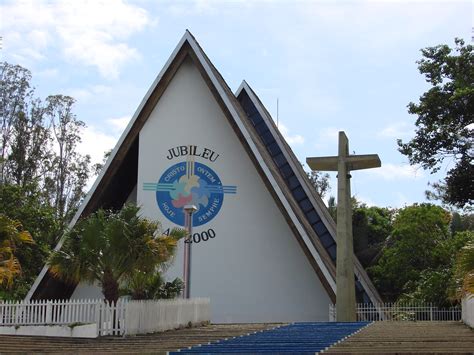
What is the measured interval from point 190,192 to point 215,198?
1.06m

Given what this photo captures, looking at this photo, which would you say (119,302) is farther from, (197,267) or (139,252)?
(197,267)

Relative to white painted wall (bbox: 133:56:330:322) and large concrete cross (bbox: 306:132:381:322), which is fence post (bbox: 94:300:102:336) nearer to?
large concrete cross (bbox: 306:132:381:322)

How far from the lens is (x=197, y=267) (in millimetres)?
27938

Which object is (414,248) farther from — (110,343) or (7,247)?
(110,343)

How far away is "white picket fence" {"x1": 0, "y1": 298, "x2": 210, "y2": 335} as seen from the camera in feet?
50.5

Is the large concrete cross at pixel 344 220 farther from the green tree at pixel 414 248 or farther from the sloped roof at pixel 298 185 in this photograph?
the green tree at pixel 414 248

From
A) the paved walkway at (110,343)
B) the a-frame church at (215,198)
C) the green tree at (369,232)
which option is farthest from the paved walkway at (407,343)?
the green tree at (369,232)

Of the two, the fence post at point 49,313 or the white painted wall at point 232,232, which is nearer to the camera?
the fence post at point 49,313

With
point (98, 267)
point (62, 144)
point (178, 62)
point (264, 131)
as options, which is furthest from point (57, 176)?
point (98, 267)

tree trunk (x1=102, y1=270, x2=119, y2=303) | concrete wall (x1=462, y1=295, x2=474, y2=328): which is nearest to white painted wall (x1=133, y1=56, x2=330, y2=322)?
concrete wall (x1=462, y1=295, x2=474, y2=328)

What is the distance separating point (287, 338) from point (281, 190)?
12.8 meters

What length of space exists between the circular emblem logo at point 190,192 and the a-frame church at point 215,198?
0.04 meters

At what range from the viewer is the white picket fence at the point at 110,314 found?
15.4 m

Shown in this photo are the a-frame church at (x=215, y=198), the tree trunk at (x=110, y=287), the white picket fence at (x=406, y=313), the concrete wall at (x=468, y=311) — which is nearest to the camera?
the concrete wall at (x=468, y=311)
